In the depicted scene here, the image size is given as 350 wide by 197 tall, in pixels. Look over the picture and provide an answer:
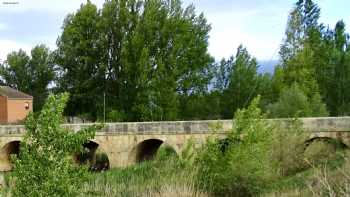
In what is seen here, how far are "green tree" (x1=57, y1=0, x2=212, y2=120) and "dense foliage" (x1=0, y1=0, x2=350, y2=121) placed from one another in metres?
0.07

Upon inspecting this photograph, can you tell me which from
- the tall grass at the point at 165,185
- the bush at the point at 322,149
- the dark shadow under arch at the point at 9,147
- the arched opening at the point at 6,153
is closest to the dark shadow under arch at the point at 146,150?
the dark shadow under arch at the point at 9,147

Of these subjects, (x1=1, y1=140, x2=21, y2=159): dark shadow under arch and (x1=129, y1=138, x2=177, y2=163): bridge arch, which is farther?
(x1=1, y1=140, x2=21, y2=159): dark shadow under arch

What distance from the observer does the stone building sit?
43.9 m

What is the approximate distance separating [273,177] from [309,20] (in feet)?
86.8

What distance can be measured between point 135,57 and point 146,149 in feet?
29.4

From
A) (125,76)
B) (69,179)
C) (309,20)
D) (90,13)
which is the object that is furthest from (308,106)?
(69,179)

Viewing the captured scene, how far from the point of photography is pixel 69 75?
4159 centimetres

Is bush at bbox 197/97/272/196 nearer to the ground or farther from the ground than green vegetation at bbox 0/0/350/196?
nearer to the ground

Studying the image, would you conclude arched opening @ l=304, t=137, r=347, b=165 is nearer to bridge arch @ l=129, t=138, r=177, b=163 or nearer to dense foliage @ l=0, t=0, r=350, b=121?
bridge arch @ l=129, t=138, r=177, b=163

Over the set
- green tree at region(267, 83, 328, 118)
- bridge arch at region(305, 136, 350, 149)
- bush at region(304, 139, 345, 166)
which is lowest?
bush at region(304, 139, 345, 166)

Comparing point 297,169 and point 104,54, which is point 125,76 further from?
point 297,169

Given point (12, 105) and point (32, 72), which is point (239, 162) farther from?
point (32, 72)

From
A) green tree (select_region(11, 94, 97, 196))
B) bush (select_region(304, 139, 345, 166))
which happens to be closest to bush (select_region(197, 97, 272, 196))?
bush (select_region(304, 139, 345, 166))

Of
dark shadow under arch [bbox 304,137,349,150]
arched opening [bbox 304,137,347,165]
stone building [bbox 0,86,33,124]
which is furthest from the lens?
stone building [bbox 0,86,33,124]
